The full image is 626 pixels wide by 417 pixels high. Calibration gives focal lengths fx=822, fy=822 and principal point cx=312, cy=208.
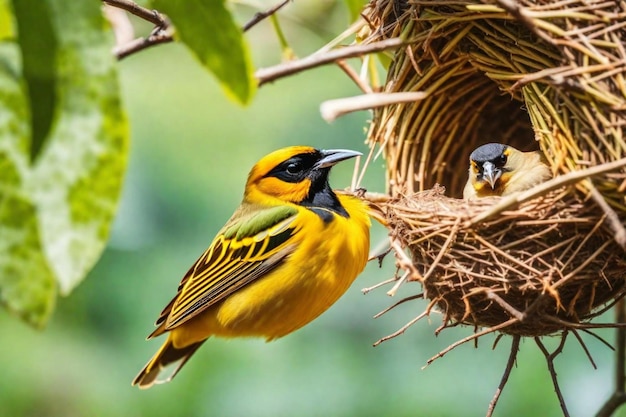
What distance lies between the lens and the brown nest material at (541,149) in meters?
1.82

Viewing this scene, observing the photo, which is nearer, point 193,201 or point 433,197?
point 433,197

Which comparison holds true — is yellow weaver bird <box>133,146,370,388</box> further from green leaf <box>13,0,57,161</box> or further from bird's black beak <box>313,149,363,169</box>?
green leaf <box>13,0,57,161</box>

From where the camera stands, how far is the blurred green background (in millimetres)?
4418

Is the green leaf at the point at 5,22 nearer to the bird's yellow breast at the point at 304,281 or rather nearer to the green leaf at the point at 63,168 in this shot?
the green leaf at the point at 63,168

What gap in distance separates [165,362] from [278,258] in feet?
2.13

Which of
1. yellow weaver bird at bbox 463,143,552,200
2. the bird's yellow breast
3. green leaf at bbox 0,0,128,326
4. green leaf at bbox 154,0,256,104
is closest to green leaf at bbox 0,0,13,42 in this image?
green leaf at bbox 0,0,128,326

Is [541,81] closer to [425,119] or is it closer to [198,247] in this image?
[425,119]

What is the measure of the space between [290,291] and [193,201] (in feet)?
8.45

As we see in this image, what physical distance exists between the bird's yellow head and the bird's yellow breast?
1.24 ft

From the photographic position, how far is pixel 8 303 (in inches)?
31.4

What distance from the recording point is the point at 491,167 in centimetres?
249

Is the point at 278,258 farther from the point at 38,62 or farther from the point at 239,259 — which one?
the point at 38,62

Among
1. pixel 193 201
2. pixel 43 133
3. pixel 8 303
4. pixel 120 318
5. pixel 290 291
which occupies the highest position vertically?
pixel 43 133

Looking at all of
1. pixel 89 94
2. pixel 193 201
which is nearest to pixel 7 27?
pixel 89 94
